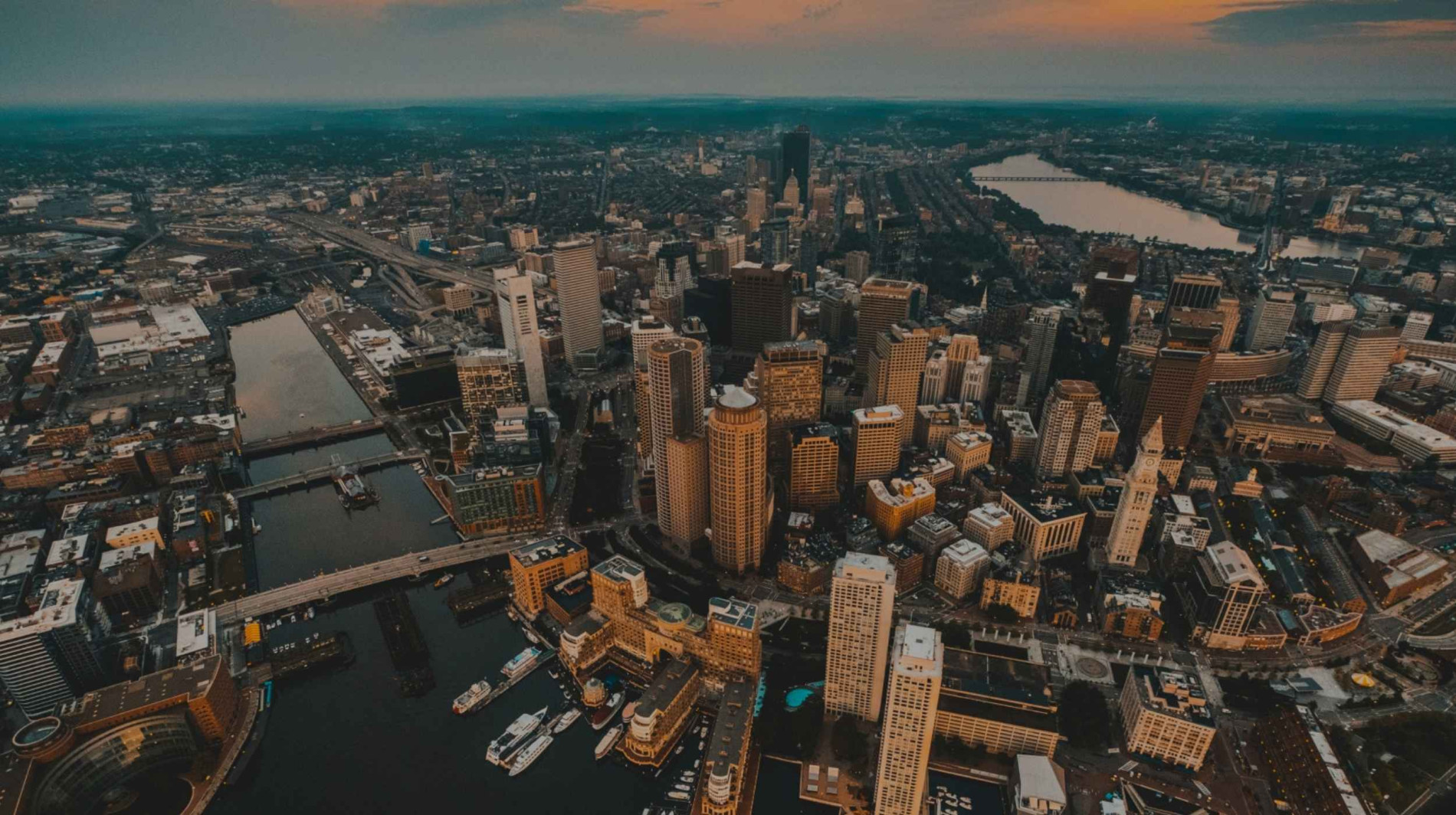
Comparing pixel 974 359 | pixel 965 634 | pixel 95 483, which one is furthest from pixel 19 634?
pixel 974 359

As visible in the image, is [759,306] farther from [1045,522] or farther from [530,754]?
[530,754]

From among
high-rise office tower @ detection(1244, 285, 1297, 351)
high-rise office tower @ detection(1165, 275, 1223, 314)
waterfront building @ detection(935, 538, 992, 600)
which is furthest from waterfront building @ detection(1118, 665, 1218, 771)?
high-rise office tower @ detection(1244, 285, 1297, 351)

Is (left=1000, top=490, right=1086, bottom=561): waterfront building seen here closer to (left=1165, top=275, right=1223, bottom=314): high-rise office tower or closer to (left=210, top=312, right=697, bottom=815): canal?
(left=210, top=312, right=697, bottom=815): canal

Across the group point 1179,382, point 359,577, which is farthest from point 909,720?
point 1179,382

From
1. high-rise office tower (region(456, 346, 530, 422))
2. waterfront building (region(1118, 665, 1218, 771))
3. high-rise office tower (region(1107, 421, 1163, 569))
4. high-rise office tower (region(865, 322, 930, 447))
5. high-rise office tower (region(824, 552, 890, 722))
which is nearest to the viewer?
high-rise office tower (region(824, 552, 890, 722))

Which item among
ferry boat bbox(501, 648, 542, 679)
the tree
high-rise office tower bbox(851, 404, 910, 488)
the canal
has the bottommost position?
the canal

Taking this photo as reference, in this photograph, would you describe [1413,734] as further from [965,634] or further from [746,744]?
[746,744]
